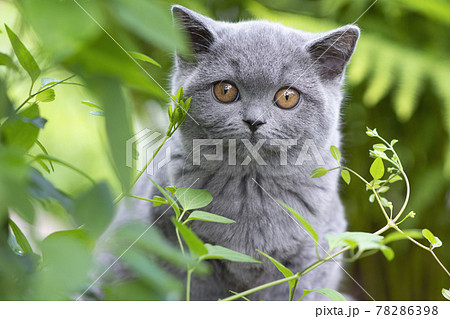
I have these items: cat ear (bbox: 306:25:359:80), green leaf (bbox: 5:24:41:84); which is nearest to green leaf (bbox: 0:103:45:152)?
green leaf (bbox: 5:24:41:84)

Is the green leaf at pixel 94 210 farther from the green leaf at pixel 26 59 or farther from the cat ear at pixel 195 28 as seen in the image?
the cat ear at pixel 195 28

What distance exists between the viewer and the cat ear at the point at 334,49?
96cm

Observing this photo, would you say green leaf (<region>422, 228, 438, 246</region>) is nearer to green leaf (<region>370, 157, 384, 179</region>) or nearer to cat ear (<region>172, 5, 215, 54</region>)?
green leaf (<region>370, 157, 384, 179</region>)

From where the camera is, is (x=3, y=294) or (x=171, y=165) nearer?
(x=3, y=294)

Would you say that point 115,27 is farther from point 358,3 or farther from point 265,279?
point 358,3

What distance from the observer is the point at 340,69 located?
1.04 m

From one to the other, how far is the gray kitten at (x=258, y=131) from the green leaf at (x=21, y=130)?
47cm

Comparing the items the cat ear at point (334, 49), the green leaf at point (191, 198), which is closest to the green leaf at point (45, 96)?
the green leaf at point (191, 198)

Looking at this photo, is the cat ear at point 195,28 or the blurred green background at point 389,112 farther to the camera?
the blurred green background at point 389,112

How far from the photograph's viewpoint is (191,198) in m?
0.61

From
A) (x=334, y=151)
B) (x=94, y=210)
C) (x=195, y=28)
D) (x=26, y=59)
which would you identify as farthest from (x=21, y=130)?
(x=195, y=28)
